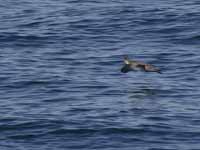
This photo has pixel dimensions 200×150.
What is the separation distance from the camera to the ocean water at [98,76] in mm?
38125

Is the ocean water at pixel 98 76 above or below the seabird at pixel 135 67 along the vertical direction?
below

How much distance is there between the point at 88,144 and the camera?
37062mm

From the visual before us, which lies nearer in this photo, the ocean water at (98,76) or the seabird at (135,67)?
the ocean water at (98,76)

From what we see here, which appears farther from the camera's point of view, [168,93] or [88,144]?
[168,93]

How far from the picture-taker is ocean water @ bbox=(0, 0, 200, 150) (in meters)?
38.1

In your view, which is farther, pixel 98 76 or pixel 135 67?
pixel 98 76

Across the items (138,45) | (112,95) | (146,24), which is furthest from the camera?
(146,24)

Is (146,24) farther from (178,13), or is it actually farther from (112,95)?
(112,95)

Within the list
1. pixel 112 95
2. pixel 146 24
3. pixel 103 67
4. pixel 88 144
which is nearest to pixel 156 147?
pixel 88 144

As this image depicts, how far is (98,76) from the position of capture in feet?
150

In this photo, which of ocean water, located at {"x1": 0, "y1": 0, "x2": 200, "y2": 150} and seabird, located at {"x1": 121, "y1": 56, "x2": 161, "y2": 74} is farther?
seabird, located at {"x1": 121, "y1": 56, "x2": 161, "y2": 74}

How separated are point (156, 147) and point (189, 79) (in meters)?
8.66

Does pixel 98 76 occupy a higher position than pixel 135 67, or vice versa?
pixel 135 67

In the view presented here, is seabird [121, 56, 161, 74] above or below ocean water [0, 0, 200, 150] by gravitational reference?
above
